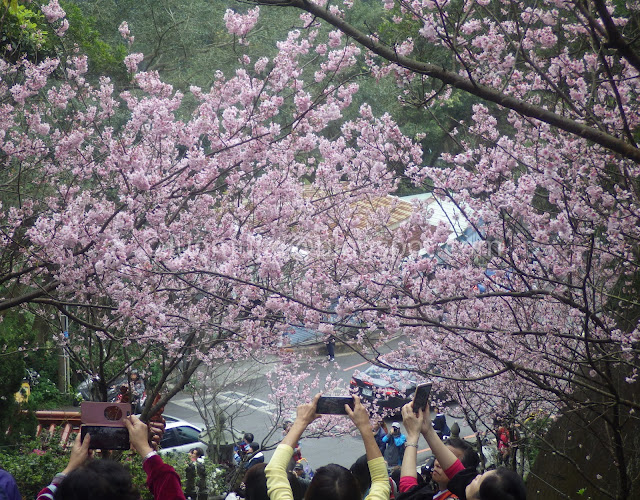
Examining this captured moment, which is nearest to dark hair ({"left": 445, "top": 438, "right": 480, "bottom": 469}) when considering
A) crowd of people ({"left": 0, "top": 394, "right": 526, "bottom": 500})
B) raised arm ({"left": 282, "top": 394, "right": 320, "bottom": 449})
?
crowd of people ({"left": 0, "top": 394, "right": 526, "bottom": 500})

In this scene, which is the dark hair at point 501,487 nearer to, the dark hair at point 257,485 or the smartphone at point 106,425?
the dark hair at point 257,485

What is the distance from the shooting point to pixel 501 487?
8.21ft

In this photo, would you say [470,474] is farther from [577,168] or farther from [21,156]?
[21,156]

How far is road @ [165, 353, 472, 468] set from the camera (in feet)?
40.8

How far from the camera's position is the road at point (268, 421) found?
12.4 meters

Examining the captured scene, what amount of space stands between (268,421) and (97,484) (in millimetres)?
13345

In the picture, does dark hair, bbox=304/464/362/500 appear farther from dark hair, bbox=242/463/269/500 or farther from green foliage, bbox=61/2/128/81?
green foliage, bbox=61/2/128/81

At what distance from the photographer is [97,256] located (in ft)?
14.4

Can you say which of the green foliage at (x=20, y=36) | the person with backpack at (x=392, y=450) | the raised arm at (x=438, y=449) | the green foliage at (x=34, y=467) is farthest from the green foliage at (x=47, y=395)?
the raised arm at (x=438, y=449)

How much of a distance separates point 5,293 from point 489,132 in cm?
778

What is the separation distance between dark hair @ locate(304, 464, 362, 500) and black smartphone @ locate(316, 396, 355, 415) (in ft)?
0.93

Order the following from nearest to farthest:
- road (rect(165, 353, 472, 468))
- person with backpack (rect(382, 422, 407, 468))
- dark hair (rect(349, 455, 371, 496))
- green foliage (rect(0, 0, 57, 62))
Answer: dark hair (rect(349, 455, 371, 496)) → green foliage (rect(0, 0, 57, 62)) → person with backpack (rect(382, 422, 407, 468)) → road (rect(165, 353, 472, 468))

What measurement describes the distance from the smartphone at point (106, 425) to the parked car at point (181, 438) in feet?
30.1

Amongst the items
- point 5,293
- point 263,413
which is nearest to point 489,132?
point 5,293
